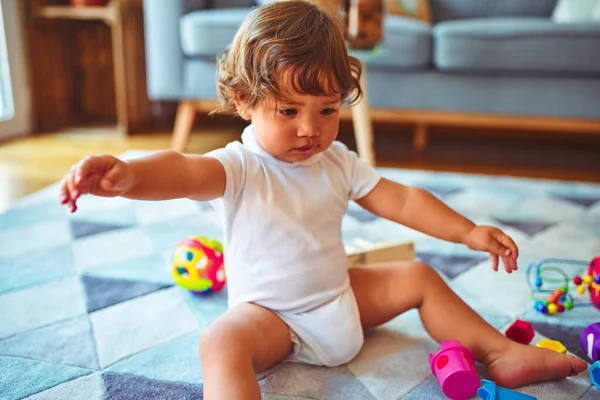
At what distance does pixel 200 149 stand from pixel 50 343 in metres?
1.22

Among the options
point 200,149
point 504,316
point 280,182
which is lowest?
point 200,149

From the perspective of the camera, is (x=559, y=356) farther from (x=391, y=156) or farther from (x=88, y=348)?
(x=391, y=156)

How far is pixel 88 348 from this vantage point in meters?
0.73

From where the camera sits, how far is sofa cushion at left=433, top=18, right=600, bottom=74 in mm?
1551

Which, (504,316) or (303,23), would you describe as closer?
(303,23)

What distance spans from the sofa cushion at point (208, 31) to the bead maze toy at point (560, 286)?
3.39 ft

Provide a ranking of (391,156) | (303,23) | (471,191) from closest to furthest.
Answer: (303,23) < (471,191) < (391,156)

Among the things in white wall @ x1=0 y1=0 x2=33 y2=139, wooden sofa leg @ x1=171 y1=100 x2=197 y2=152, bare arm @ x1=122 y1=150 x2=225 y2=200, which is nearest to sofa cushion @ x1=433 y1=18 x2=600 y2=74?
wooden sofa leg @ x1=171 y1=100 x2=197 y2=152

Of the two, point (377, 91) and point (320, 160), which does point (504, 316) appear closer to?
point (320, 160)

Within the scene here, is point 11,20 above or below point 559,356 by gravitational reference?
above

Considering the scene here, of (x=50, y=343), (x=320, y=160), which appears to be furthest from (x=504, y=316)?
(x=50, y=343)

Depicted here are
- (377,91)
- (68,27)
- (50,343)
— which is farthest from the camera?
(68,27)

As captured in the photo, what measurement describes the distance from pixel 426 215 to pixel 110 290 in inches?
19.5

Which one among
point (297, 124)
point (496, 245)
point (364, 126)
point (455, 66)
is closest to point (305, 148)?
point (297, 124)
